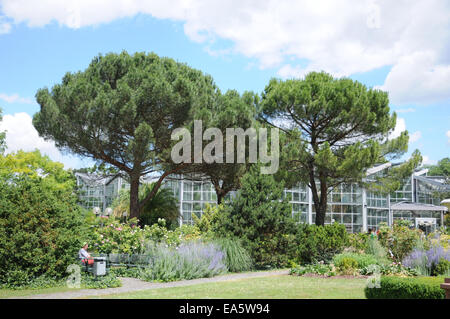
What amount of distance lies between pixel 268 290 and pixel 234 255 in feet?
12.8

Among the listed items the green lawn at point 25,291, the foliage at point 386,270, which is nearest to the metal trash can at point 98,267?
the green lawn at point 25,291

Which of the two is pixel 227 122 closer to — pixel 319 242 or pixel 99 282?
pixel 319 242

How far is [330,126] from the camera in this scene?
18.7 meters

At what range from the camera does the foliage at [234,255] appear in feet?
36.9

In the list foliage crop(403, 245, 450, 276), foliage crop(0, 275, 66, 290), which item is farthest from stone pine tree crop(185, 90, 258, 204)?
foliage crop(0, 275, 66, 290)

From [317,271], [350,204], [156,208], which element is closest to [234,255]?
[317,271]

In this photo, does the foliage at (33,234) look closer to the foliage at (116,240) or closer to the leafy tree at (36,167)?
the foliage at (116,240)

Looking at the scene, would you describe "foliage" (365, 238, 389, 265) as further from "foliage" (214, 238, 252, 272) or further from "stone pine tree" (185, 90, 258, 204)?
"stone pine tree" (185, 90, 258, 204)

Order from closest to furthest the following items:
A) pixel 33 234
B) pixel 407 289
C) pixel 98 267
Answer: pixel 407 289 < pixel 33 234 < pixel 98 267

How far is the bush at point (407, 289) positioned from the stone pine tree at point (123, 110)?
440 inches

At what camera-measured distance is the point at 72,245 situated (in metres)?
9.29

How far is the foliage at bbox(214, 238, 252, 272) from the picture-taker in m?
11.2

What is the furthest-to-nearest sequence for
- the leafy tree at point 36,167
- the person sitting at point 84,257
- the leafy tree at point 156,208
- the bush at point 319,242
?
the leafy tree at point 156,208, the leafy tree at point 36,167, the bush at point 319,242, the person sitting at point 84,257

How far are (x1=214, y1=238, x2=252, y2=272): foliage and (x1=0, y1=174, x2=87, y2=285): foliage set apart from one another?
3.78 metres
